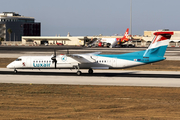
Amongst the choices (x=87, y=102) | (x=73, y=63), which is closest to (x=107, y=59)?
(x=73, y=63)

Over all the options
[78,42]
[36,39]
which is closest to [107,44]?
[78,42]

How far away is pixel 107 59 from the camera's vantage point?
37.9 metres

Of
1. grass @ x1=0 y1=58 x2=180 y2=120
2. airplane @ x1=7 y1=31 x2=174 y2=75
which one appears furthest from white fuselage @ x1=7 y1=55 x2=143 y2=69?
grass @ x1=0 y1=58 x2=180 y2=120

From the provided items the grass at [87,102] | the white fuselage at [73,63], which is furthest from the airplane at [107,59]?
the grass at [87,102]

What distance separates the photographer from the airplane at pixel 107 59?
36.9 metres

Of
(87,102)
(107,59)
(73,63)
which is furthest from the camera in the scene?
(73,63)

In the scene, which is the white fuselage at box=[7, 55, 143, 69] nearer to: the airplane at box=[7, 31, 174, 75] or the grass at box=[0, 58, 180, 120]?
the airplane at box=[7, 31, 174, 75]

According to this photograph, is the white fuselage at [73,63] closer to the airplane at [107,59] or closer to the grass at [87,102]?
the airplane at [107,59]

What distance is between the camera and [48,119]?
658 inches

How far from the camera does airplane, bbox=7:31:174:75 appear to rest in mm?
36875

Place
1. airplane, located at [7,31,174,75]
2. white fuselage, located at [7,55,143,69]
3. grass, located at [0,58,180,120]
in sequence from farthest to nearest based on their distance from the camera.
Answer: white fuselage, located at [7,55,143,69]
airplane, located at [7,31,174,75]
grass, located at [0,58,180,120]

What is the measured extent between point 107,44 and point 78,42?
50.8 metres

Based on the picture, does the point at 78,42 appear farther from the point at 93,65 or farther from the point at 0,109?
the point at 0,109

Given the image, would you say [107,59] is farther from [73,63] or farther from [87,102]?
[87,102]
